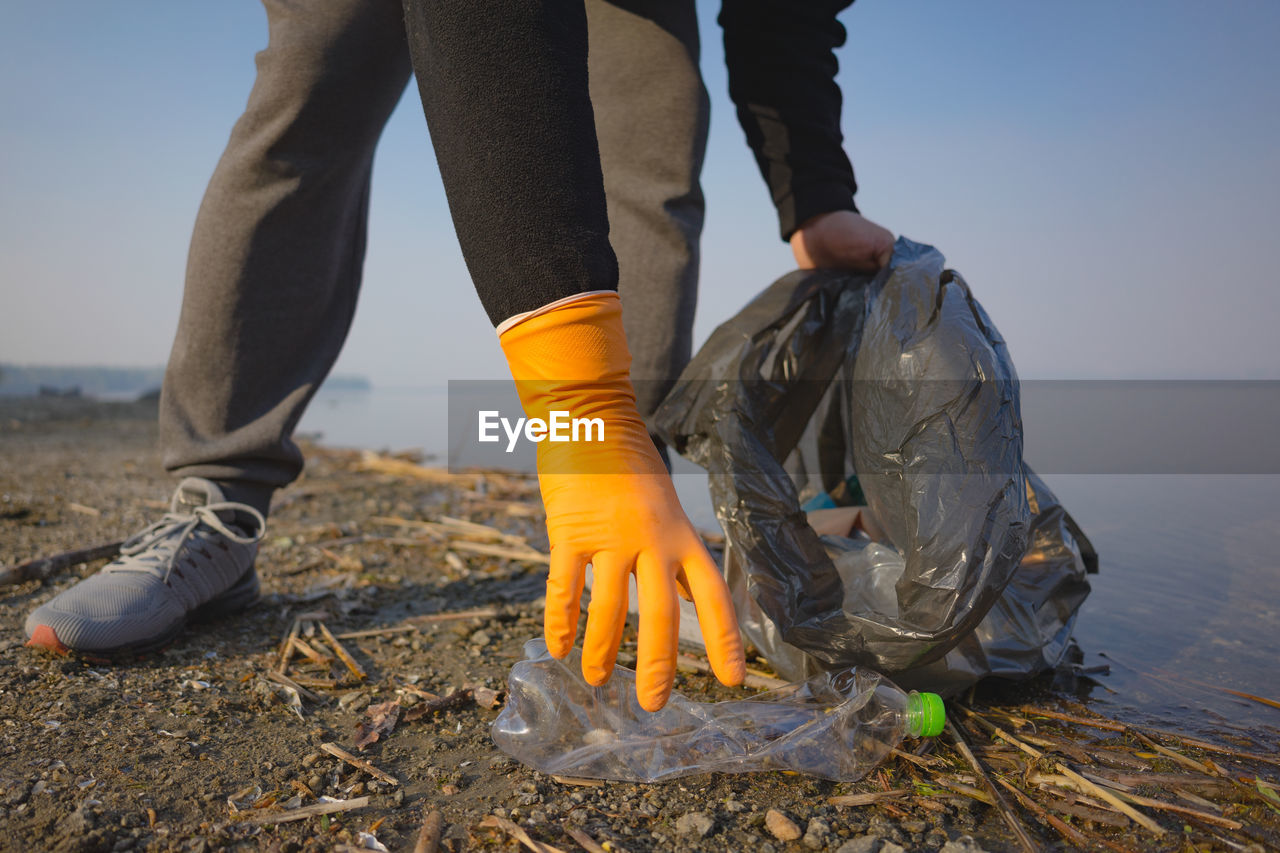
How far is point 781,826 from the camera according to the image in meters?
1.02

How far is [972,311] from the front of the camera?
1504 mm

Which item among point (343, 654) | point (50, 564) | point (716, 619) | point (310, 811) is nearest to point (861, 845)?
point (716, 619)

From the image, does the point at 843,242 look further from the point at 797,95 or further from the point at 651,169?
the point at 651,169

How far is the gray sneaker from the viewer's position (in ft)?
4.92

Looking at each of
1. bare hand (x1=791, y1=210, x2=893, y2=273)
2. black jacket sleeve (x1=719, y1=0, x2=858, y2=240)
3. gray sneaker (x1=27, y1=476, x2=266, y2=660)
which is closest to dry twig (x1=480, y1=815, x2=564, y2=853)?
gray sneaker (x1=27, y1=476, x2=266, y2=660)

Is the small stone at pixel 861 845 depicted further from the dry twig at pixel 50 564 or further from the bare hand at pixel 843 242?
the dry twig at pixel 50 564

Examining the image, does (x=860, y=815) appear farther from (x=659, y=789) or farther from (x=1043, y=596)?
(x=1043, y=596)

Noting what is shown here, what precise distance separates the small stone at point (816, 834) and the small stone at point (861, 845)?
0.02 meters

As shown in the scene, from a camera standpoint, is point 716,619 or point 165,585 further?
point 165,585

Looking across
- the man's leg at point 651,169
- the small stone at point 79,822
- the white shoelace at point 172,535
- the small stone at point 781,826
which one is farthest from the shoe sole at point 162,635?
the small stone at point 781,826

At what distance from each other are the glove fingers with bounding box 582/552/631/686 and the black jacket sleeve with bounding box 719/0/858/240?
4.07ft

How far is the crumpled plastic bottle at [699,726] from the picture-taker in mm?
1172

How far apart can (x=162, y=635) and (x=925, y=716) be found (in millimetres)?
1599

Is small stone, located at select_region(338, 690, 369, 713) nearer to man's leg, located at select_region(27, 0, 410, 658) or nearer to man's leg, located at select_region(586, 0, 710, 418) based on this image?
man's leg, located at select_region(27, 0, 410, 658)
